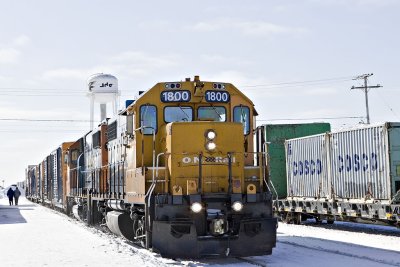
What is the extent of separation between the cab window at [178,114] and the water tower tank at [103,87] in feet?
134

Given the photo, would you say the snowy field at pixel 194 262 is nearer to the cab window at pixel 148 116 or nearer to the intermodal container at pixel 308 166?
the intermodal container at pixel 308 166

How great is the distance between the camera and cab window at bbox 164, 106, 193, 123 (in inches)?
503

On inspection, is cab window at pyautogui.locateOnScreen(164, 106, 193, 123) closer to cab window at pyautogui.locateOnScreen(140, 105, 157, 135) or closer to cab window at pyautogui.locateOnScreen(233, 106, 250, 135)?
cab window at pyautogui.locateOnScreen(140, 105, 157, 135)

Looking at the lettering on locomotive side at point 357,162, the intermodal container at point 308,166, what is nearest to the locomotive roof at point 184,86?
the lettering on locomotive side at point 357,162

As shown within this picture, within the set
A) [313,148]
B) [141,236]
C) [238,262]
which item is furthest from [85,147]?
[238,262]

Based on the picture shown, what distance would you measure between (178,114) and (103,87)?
41.4 m

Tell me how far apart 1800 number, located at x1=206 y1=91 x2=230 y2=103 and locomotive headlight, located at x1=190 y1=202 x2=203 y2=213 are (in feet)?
7.99

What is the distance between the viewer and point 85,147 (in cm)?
2298

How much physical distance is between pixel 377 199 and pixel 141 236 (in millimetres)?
7478

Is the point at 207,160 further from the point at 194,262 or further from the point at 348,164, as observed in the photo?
the point at 348,164

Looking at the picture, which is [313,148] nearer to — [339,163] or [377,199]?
[339,163]

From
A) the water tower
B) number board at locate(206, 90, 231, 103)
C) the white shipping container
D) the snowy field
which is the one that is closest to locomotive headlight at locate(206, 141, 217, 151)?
number board at locate(206, 90, 231, 103)

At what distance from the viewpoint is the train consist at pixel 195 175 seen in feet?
37.6

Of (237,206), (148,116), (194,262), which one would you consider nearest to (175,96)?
(148,116)
